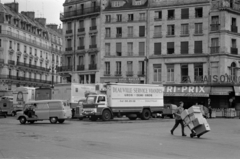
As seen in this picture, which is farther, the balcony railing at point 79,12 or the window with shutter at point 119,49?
the balcony railing at point 79,12

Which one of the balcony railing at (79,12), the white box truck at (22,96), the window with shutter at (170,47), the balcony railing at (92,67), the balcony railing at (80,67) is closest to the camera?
the white box truck at (22,96)

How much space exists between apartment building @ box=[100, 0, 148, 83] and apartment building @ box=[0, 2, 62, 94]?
45.4 feet

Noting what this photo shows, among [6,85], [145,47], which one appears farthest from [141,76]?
[6,85]

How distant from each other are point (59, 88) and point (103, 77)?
1644 centimetres

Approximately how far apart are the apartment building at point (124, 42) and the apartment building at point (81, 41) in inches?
51.8

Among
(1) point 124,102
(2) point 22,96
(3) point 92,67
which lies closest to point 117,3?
(3) point 92,67

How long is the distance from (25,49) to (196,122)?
64.7 m

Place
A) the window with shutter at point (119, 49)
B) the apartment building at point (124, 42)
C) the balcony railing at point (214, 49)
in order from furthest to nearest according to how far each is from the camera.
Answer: the window with shutter at point (119, 49) → the apartment building at point (124, 42) → the balcony railing at point (214, 49)

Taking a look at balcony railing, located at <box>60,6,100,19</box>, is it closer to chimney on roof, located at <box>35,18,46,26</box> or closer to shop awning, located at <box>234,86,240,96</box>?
shop awning, located at <box>234,86,240,96</box>

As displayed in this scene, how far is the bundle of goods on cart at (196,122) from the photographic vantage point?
17828mm

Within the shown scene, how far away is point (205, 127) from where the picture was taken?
1777 cm

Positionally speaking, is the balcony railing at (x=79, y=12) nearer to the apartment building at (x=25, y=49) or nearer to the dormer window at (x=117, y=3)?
the dormer window at (x=117, y=3)

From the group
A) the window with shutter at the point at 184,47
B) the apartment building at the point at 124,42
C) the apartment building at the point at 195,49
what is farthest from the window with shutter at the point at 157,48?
the window with shutter at the point at 184,47

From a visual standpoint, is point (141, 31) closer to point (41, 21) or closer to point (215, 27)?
point (215, 27)
